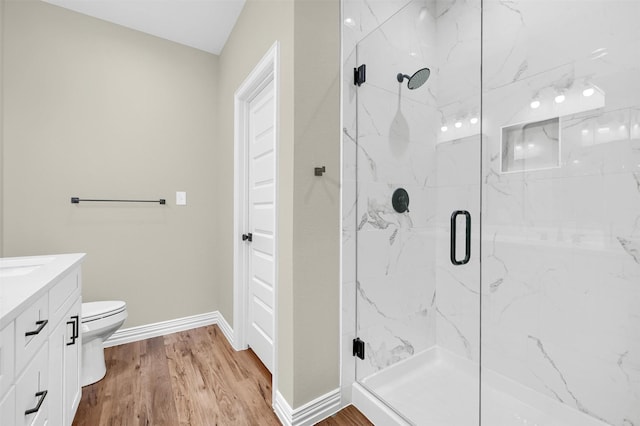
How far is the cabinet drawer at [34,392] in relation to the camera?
0.87 metres

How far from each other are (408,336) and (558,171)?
51.6 inches

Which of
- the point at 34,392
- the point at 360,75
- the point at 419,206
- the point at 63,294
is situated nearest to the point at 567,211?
the point at 419,206

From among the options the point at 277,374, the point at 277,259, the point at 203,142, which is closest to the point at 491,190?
the point at 277,259

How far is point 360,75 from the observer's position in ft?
5.38

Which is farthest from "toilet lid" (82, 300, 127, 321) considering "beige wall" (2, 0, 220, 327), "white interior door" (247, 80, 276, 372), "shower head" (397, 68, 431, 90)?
"shower head" (397, 68, 431, 90)

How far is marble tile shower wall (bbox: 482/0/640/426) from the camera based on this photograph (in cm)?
136

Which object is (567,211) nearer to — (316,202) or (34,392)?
(316,202)

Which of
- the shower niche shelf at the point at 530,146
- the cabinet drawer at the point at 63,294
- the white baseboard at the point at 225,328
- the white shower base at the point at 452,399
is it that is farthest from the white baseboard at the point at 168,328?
the shower niche shelf at the point at 530,146

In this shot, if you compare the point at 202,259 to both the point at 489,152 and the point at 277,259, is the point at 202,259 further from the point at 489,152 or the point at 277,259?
the point at 489,152

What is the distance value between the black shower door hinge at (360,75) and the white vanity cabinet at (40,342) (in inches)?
66.2

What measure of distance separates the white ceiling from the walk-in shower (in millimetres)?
1199

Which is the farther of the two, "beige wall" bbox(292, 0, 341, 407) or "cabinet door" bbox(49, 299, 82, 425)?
"beige wall" bbox(292, 0, 341, 407)

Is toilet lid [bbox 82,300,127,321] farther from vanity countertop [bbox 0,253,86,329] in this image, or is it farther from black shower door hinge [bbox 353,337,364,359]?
Result: black shower door hinge [bbox 353,337,364,359]

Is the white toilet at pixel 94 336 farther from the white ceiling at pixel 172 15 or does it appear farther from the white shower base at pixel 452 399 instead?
the white ceiling at pixel 172 15
